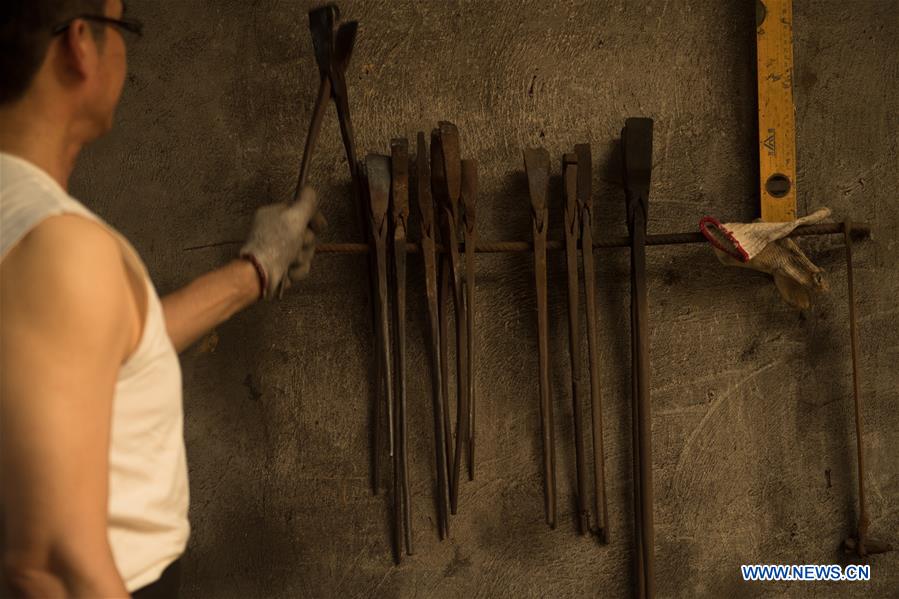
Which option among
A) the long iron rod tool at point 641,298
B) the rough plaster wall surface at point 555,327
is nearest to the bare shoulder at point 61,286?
the rough plaster wall surface at point 555,327

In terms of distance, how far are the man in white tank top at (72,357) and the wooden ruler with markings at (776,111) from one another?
57.9 inches

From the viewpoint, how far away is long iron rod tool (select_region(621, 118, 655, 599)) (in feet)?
6.63

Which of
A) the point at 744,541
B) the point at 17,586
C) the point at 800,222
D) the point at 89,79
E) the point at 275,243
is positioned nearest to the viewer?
the point at 17,586

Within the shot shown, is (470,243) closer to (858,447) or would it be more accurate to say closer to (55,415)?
(858,447)

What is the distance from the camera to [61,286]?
92cm

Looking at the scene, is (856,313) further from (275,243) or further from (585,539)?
(275,243)

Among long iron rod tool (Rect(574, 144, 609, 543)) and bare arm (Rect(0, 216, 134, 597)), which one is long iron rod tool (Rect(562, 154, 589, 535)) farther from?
bare arm (Rect(0, 216, 134, 597))

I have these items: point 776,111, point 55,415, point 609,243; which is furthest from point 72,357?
point 776,111

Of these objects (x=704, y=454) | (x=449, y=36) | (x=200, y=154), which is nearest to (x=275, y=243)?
(x=200, y=154)

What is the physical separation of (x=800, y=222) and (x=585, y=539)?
35.7 inches

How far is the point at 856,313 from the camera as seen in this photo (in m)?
2.14

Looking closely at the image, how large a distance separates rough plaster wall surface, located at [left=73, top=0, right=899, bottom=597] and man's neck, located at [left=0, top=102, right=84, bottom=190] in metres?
1.03

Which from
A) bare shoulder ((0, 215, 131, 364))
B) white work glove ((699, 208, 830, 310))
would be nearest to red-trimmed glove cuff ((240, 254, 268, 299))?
bare shoulder ((0, 215, 131, 364))

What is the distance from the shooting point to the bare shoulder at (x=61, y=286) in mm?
922
